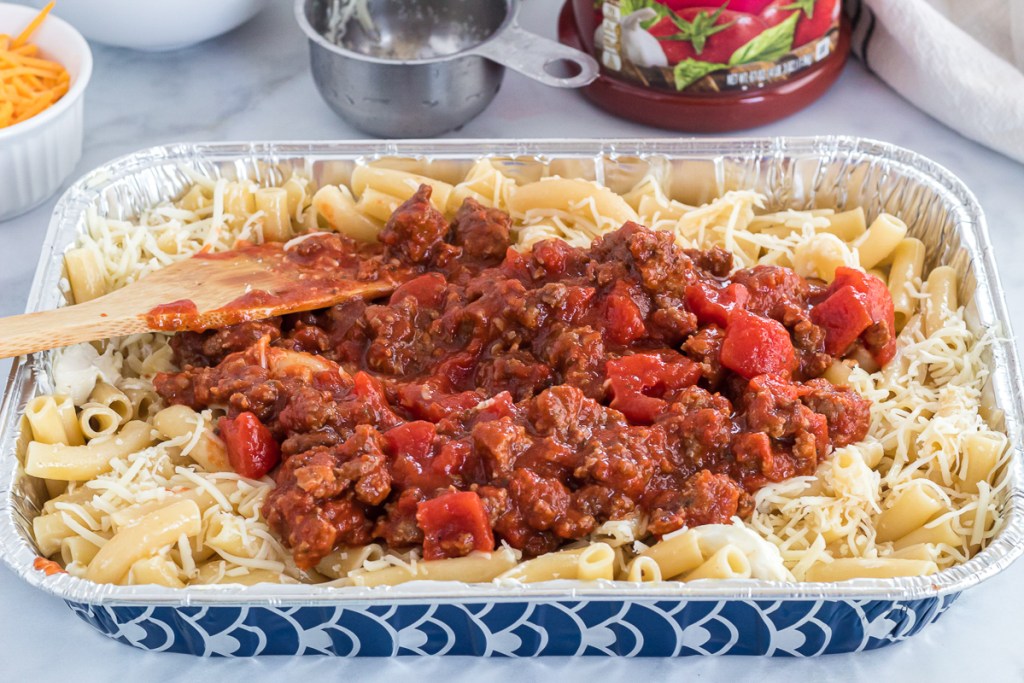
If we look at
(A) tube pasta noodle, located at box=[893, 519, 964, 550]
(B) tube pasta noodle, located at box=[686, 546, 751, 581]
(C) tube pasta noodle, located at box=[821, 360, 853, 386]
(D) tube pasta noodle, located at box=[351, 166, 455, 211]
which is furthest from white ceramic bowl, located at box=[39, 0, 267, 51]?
(A) tube pasta noodle, located at box=[893, 519, 964, 550]

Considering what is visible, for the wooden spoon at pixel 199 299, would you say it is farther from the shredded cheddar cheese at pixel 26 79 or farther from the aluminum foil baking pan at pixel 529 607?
the shredded cheddar cheese at pixel 26 79

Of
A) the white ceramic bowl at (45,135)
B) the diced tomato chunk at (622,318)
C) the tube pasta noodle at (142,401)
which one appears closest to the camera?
the diced tomato chunk at (622,318)

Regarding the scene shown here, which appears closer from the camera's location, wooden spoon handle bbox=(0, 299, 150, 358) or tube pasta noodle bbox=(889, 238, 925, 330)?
wooden spoon handle bbox=(0, 299, 150, 358)

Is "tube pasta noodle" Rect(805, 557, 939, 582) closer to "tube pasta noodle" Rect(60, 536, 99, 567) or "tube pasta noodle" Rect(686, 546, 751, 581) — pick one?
"tube pasta noodle" Rect(686, 546, 751, 581)

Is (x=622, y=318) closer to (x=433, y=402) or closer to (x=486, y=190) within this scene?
(x=433, y=402)

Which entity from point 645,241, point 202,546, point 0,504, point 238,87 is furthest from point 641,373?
point 238,87

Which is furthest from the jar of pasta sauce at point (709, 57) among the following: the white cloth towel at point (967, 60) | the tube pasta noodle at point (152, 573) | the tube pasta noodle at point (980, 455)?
the tube pasta noodle at point (152, 573)

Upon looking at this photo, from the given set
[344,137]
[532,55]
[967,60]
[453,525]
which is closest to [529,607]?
[453,525]
